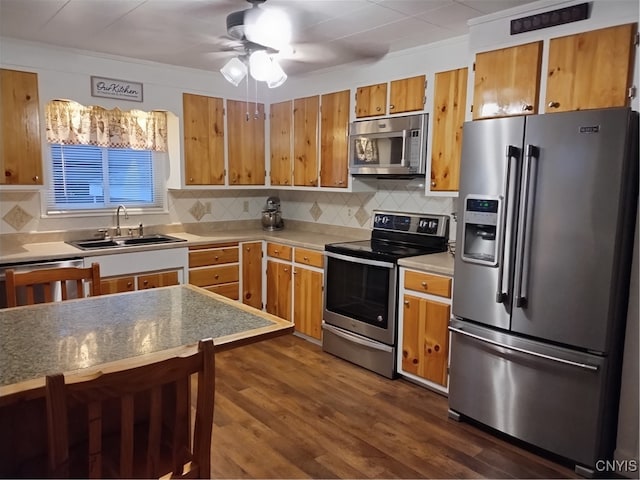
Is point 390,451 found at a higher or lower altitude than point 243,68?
lower

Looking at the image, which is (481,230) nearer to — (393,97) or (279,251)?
(393,97)

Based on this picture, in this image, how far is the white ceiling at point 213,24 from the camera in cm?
259

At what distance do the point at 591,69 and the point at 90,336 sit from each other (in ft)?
8.40

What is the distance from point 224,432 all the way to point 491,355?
1558 mm

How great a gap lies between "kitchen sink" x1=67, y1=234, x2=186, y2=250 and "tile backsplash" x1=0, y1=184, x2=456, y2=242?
0.59ft

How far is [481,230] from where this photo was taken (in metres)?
2.61

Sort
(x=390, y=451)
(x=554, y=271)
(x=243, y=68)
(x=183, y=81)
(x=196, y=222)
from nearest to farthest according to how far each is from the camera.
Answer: (x=554, y=271)
(x=390, y=451)
(x=243, y=68)
(x=183, y=81)
(x=196, y=222)

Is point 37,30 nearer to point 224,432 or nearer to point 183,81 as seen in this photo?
point 183,81

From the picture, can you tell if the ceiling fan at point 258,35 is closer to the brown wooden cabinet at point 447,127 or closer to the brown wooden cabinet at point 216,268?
the brown wooden cabinet at point 447,127

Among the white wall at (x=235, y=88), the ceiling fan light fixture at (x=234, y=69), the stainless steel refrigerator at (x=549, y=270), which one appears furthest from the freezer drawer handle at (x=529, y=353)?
the ceiling fan light fixture at (x=234, y=69)

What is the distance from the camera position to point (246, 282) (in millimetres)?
4426

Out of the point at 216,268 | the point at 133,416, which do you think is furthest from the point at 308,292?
the point at 133,416

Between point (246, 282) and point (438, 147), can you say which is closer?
point (438, 147)

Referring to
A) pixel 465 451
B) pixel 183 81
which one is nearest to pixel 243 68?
pixel 183 81
